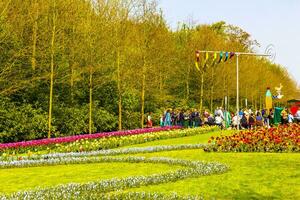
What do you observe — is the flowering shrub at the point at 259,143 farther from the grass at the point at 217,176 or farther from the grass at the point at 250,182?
the grass at the point at 250,182

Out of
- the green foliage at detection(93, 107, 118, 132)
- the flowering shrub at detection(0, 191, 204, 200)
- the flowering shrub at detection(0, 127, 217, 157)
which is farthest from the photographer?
the green foliage at detection(93, 107, 118, 132)

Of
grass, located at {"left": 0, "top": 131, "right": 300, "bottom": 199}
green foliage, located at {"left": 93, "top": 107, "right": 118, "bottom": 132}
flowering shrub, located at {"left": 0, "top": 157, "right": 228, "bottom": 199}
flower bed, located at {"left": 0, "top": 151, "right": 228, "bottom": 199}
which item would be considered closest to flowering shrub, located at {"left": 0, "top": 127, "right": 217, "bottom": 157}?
grass, located at {"left": 0, "top": 131, "right": 300, "bottom": 199}

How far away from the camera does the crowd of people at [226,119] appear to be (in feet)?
115

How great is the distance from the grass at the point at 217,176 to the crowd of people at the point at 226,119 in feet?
56.9

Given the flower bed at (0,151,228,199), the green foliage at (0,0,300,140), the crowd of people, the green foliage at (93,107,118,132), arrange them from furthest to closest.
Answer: the green foliage at (93,107,118,132) < the crowd of people < the green foliage at (0,0,300,140) < the flower bed at (0,151,228,199)

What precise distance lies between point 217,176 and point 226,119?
2460 cm

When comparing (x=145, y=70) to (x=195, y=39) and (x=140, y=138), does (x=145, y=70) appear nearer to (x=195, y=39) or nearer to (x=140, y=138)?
(x=140, y=138)

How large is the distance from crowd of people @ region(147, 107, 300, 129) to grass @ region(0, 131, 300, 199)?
682 inches

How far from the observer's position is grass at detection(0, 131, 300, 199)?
10906 mm

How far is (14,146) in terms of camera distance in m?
23.1

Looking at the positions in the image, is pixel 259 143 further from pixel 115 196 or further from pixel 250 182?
pixel 115 196

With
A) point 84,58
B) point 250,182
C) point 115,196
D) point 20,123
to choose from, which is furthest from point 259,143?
point 84,58

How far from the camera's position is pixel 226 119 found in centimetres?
3719

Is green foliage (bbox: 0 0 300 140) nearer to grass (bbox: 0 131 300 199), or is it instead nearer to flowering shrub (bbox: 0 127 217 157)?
flowering shrub (bbox: 0 127 217 157)
